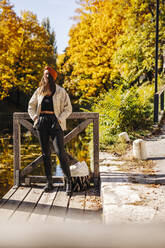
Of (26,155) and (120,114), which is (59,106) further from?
(26,155)

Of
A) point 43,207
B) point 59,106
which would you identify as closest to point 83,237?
point 43,207

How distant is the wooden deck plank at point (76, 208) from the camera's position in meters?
3.56

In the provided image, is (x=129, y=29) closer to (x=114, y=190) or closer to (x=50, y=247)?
(x=114, y=190)

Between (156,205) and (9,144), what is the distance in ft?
30.3

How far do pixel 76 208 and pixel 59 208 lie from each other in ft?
0.76

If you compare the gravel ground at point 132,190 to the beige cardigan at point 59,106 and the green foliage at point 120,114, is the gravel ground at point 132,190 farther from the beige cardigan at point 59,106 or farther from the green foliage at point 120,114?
the green foliage at point 120,114

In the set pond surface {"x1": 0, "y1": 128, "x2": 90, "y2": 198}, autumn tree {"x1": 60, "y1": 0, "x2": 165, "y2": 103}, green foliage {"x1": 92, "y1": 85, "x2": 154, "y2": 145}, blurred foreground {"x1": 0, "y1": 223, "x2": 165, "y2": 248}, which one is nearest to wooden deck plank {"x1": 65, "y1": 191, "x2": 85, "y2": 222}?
pond surface {"x1": 0, "y1": 128, "x2": 90, "y2": 198}

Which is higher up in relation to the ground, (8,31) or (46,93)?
(8,31)

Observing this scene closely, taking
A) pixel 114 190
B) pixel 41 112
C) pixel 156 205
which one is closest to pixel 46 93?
pixel 41 112

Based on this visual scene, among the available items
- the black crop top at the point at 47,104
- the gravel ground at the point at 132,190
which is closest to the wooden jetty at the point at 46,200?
the gravel ground at the point at 132,190

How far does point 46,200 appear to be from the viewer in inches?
165

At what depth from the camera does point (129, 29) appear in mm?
13836

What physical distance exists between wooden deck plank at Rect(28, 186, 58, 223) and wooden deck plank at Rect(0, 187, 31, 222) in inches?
12.0

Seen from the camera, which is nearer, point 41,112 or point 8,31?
point 41,112
